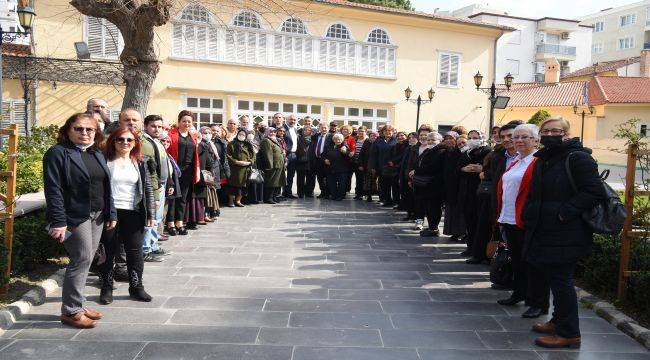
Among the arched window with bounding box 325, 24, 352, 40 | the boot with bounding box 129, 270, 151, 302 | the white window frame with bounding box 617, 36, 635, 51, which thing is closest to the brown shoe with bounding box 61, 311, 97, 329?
the boot with bounding box 129, 270, 151, 302

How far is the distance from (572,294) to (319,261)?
353 centimetres

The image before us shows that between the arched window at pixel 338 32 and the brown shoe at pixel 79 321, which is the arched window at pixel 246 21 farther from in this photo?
the brown shoe at pixel 79 321

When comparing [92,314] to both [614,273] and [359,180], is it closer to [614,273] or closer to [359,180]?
[614,273]

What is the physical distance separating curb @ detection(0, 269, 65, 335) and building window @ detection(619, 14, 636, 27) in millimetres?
68132

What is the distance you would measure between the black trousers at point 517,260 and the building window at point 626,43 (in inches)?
2574

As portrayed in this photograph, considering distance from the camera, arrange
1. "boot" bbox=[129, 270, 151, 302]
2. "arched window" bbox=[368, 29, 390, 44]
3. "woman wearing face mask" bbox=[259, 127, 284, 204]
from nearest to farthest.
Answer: "boot" bbox=[129, 270, 151, 302], "woman wearing face mask" bbox=[259, 127, 284, 204], "arched window" bbox=[368, 29, 390, 44]

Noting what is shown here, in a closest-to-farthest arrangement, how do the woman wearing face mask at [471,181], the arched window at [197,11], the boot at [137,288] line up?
the boot at [137,288] < the woman wearing face mask at [471,181] < the arched window at [197,11]

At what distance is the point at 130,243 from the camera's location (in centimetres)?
519

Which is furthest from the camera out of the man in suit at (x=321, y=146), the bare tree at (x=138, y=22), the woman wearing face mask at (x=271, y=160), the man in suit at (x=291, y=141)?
the man in suit at (x=321, y=146)

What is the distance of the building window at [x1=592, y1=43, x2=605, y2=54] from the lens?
6378 cm

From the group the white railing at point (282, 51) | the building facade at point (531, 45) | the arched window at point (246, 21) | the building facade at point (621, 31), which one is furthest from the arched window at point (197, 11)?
the building facade at point (621, 31)

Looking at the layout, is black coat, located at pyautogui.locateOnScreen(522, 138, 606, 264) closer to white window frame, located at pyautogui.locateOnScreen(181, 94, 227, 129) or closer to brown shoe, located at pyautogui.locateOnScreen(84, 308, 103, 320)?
brown shoe, located at pyautogui.locateOnScreen(84, 308, 103, 320)

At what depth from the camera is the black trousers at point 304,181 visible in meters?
14.1

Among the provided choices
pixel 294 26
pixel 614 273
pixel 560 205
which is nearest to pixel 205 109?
pixel 294 26
